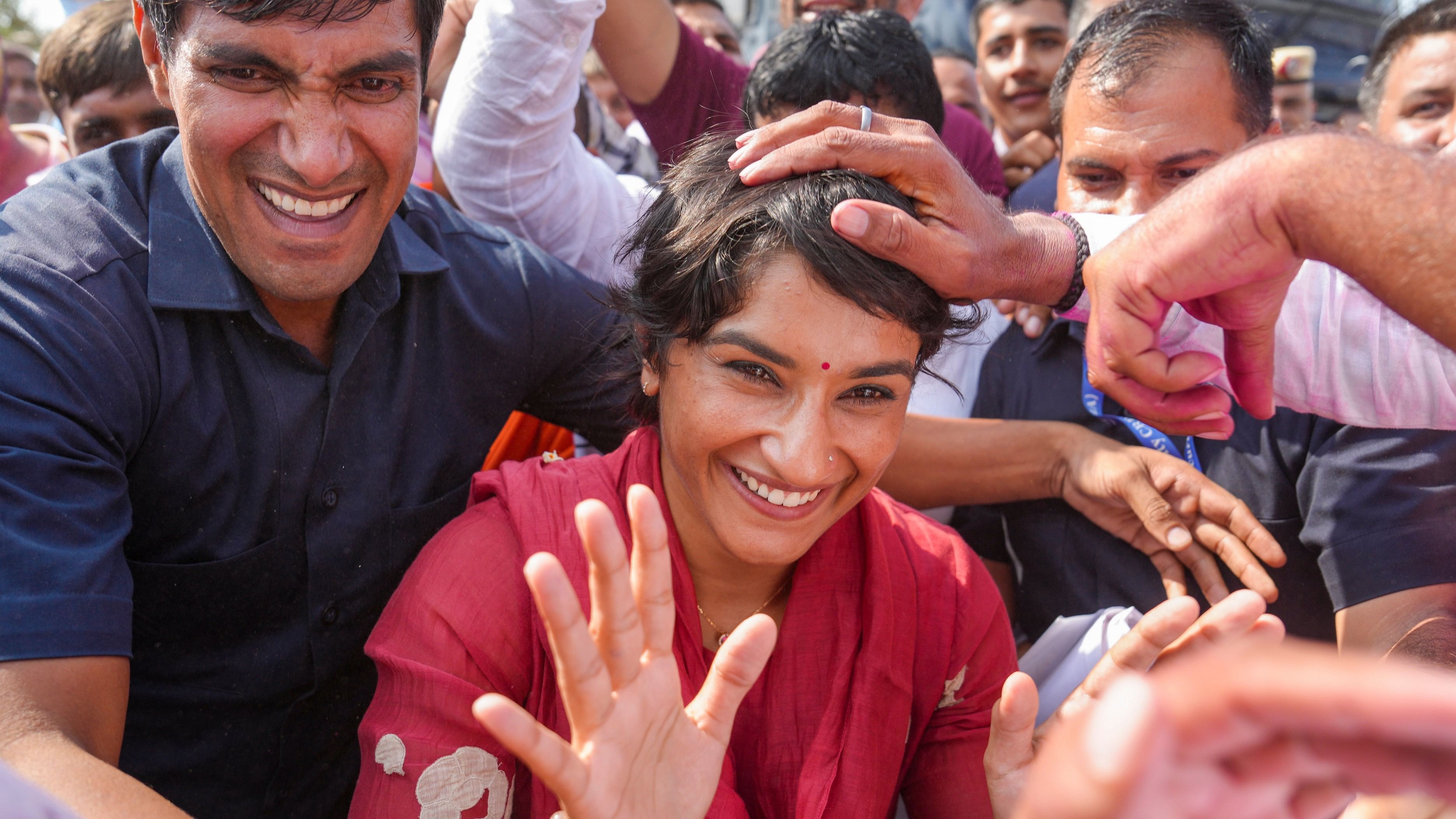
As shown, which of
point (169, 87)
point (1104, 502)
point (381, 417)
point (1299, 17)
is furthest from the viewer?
point (1299, 17)

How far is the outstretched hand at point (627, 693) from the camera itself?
4.04ft

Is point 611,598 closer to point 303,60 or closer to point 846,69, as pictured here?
point 303,60

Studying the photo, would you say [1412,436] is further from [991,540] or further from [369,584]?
[369,584]

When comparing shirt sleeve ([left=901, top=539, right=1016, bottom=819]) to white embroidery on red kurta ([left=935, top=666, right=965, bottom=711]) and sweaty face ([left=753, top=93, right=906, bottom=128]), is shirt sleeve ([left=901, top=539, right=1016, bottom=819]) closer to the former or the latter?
white embroidery on red kurta ([left=935, top=666, right=965, bottom=711])

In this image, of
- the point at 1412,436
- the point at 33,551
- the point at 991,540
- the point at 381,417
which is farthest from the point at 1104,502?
the point at 33,551

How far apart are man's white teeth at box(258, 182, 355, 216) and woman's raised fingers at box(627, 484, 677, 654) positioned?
118 cm

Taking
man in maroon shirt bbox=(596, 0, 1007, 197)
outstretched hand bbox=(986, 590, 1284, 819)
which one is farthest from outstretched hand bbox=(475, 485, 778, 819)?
man in maroon shirt bbox=(596, 0, 1007, 197)

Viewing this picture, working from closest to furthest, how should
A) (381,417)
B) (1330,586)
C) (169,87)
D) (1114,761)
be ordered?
(1114,761) → (169,87) → (381,417) → (1330,586)

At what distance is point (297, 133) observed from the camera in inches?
80.2

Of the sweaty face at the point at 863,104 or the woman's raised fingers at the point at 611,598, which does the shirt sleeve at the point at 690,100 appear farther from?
the woman's raised fingers at the point at 611,598

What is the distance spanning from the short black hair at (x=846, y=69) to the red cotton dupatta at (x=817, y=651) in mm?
1315

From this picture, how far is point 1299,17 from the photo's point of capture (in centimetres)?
1128

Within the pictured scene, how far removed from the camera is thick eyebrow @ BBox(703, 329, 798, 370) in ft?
6.14

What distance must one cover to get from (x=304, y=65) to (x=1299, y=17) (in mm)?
12211
